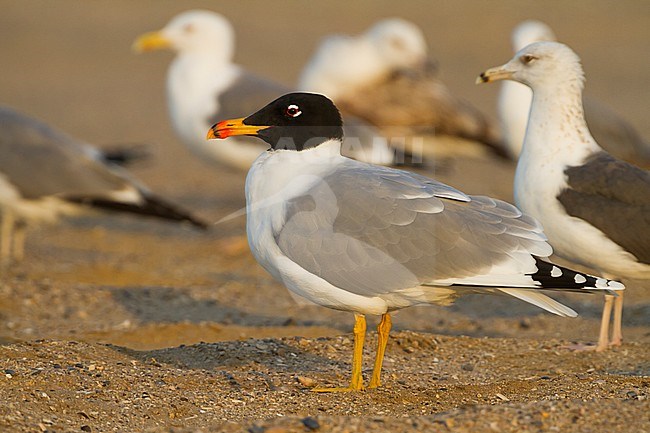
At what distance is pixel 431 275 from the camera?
15.9 feet

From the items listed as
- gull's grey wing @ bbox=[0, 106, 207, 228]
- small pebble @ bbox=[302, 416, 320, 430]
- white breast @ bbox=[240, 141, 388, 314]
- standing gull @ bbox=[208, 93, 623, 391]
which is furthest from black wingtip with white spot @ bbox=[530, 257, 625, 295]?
gull's grey wing @ bbox=[0, 106, 207, 228]

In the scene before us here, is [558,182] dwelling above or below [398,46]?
above

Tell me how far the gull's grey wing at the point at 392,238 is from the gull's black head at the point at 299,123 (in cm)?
43

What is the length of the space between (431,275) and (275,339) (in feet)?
4.82

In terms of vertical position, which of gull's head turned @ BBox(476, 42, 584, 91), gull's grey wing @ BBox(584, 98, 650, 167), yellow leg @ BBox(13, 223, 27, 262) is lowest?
yellow leg @ BBox(13, 223, 27, 262)

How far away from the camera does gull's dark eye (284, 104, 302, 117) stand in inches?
210

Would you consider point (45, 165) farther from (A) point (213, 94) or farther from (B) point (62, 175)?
(A) point (213, 94)

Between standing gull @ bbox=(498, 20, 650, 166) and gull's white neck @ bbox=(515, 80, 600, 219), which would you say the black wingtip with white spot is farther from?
standing gull @ bbox=(498, 20, 650, 166)

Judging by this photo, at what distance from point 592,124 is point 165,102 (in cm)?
1061

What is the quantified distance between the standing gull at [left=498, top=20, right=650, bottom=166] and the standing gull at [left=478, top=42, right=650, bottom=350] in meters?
3.18

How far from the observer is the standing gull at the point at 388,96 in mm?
12227

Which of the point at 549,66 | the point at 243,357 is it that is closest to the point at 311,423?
the point at 243,357

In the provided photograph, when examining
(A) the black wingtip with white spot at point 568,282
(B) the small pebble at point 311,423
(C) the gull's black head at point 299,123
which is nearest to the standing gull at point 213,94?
(C) the gull's black head at point 299,123

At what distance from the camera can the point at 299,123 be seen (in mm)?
5320
